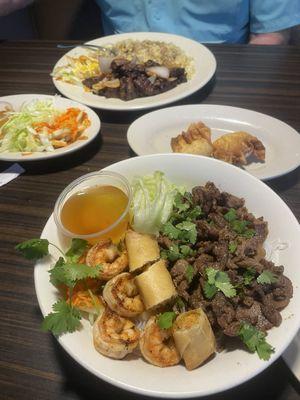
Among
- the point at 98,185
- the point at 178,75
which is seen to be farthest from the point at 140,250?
the point at 178,75

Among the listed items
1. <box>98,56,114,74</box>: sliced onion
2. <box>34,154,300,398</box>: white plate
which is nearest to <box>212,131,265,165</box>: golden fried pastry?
<box>34,154,300,398</box>: white plate

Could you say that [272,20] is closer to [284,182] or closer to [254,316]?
[284,182]

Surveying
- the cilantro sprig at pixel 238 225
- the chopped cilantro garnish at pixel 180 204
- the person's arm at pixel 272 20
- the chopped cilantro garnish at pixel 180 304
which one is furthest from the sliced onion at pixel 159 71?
the chopped cilantro garnish at pixel 180 304

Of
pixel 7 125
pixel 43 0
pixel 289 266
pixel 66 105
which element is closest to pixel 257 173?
pixel 289 266

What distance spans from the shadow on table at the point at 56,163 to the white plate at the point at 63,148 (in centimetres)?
5

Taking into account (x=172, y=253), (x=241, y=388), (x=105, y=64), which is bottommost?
(x=241, y=388)

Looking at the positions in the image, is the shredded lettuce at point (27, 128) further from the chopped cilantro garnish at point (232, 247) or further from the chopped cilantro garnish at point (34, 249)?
the chopped cilantro garnish at point (232, 247)

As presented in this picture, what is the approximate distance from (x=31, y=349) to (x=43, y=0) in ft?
15.1

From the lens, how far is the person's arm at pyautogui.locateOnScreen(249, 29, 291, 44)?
126 inches

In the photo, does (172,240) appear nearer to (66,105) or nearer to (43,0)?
(66,105)

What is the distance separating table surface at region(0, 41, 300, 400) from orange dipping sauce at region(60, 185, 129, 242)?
28 cm

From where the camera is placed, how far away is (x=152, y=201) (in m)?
1.52

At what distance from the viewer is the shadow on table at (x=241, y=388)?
1.10m

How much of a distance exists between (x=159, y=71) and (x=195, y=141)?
35.5 inches
